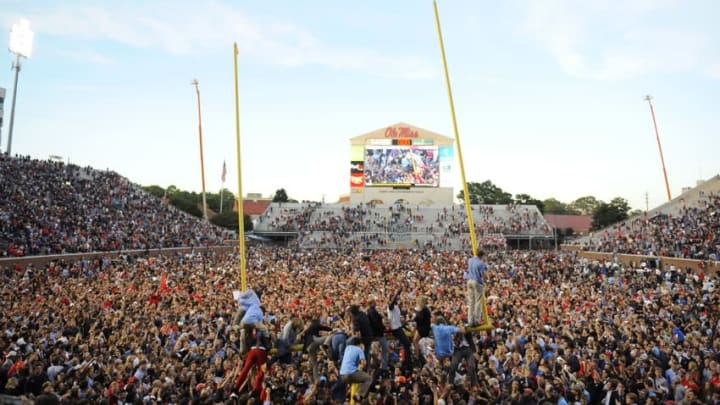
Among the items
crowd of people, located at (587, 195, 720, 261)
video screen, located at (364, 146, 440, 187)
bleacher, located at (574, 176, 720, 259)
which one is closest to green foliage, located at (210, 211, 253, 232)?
video screen, located at (364, 146, 440, 187)

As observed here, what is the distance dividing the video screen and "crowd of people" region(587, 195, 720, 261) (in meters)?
21.9

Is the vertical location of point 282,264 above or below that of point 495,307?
above

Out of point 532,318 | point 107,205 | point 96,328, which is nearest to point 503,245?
point 532,318

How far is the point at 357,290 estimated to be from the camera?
828 inches

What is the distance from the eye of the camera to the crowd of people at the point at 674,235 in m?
27.8

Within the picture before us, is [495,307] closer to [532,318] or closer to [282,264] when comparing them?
[532,318]

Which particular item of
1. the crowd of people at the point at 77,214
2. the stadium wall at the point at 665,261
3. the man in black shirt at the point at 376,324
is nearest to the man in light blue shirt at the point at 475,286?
the man in black shirt at the point at 376,324

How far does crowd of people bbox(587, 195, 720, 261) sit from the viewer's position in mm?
27844

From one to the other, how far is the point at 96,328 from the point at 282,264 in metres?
17.9

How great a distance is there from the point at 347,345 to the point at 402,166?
50.3m

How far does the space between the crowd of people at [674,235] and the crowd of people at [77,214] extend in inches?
1325

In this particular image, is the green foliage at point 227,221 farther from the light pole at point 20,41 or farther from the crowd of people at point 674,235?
the crowd of people at point 674,235

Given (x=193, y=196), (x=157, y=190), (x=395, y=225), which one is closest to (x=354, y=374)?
(x=395, y=225)

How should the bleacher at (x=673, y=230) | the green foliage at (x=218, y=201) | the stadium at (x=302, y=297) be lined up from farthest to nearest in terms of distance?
the green foliage at (x=218, y=201) < the bleacher at (x=673, y=230) < the stadium at (x=302, y=297)
